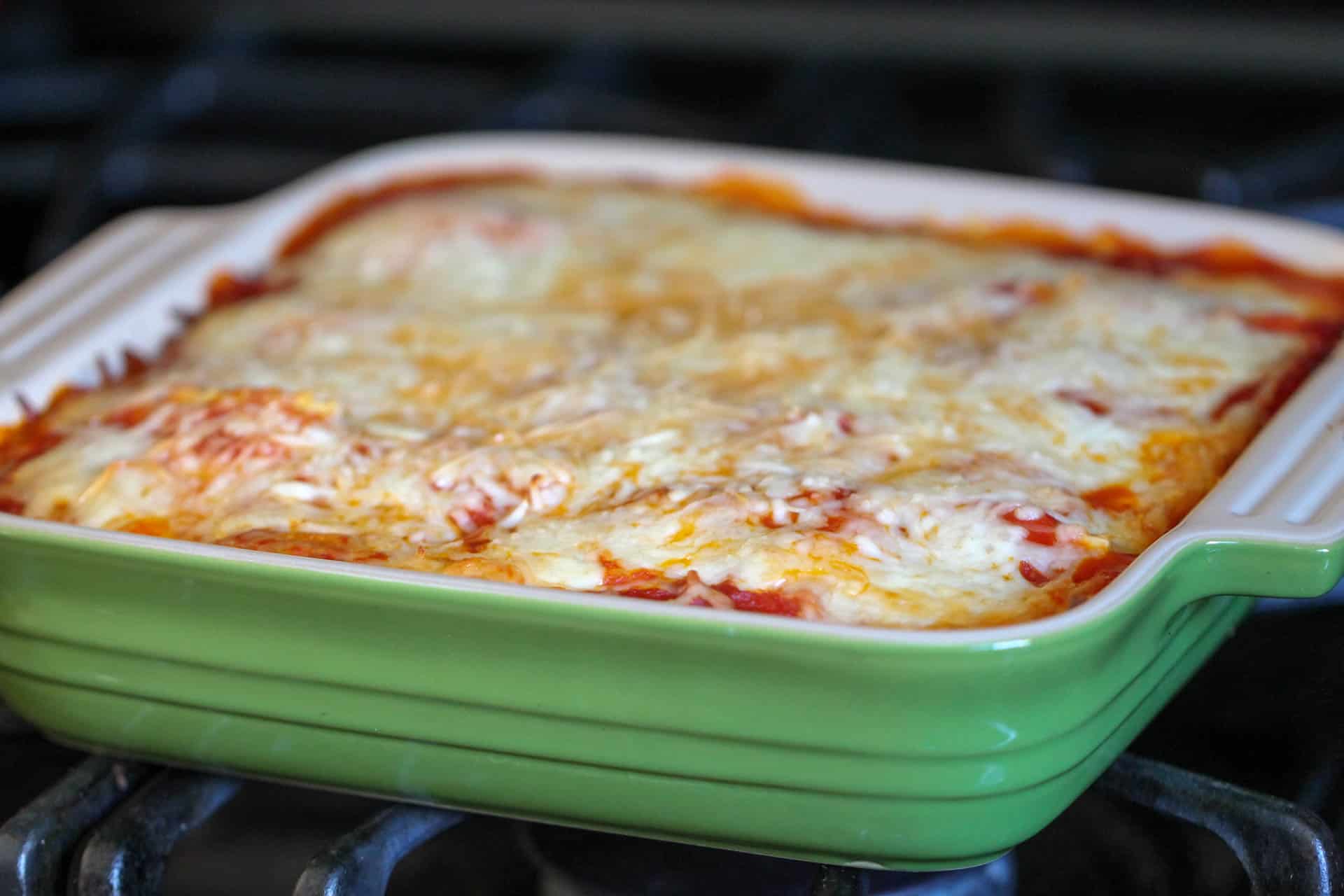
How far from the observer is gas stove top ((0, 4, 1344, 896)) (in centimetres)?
90

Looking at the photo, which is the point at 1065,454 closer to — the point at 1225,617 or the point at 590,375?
the point at 1225,617

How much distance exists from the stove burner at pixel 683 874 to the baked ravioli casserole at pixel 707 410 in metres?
0.20

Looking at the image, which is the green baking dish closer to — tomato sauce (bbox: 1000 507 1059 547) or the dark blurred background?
tomato sauce (bbox: 1000 507 1059 547)

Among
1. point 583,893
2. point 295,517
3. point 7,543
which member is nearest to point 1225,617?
point 583,893

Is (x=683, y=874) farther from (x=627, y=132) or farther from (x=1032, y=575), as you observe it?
(x=627, y=132)

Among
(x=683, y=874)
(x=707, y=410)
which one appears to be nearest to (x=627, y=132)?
(x=707, y=410)

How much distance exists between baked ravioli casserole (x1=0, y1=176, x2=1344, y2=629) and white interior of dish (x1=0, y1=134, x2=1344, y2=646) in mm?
24

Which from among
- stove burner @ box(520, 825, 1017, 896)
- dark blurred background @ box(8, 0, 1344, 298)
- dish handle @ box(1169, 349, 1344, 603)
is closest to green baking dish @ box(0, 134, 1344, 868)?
dish handle @ box(1169, 349, 1344, 603)

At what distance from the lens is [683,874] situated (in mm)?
956

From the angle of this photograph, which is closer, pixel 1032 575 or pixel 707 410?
pixel 1032 575

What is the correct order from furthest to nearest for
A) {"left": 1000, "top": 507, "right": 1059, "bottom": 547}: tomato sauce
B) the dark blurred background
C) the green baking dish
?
the dark blurred background, {"left": 1000, "top": 507, "right": 1059, "bottom": 547}: tomato sauce, the green baking dish

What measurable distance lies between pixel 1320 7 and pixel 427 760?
1.38 m

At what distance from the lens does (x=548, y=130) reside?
1.78 m

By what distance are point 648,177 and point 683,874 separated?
29.4 inches
